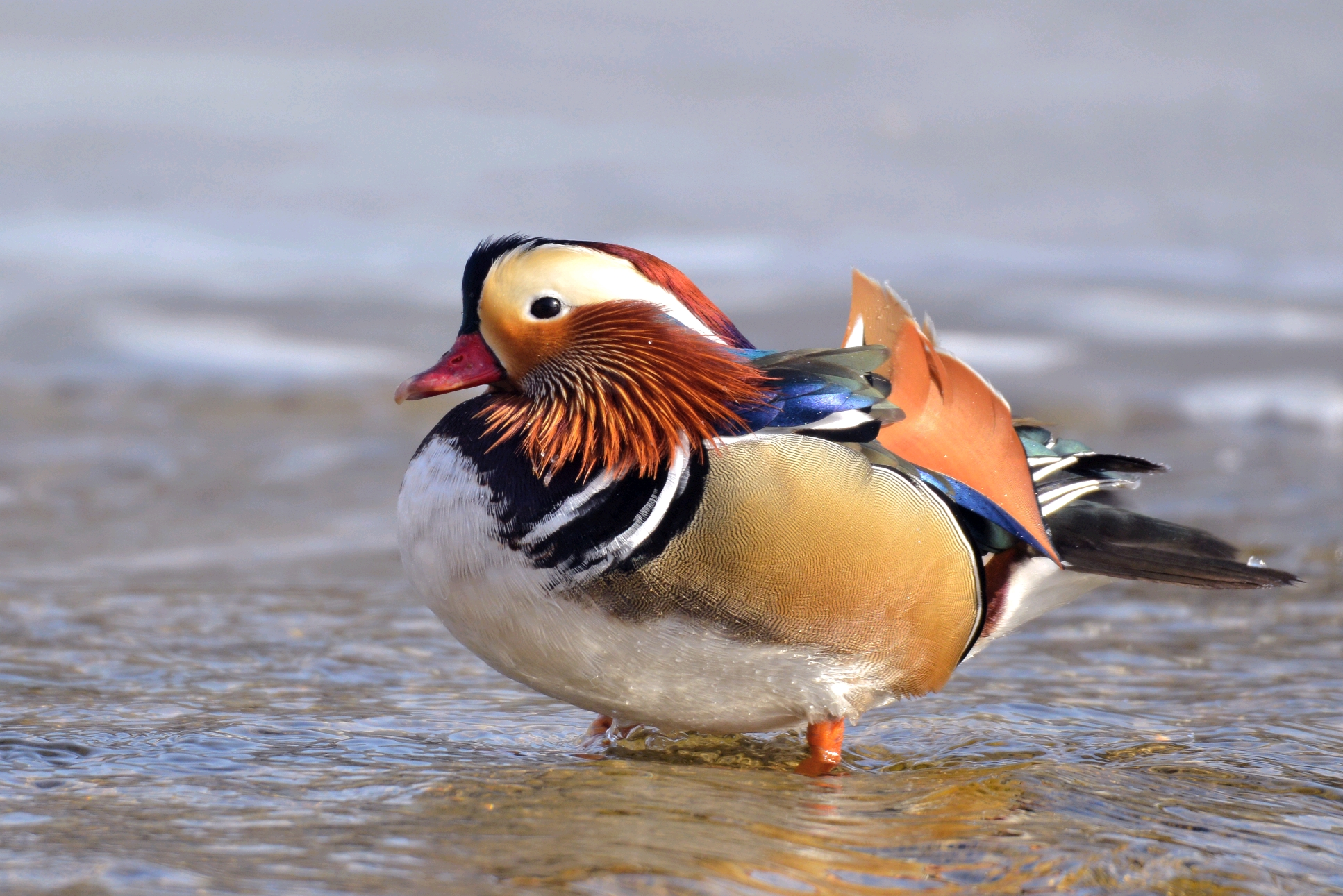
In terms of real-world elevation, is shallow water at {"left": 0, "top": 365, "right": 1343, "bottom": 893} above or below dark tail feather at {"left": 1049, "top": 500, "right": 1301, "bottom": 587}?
below

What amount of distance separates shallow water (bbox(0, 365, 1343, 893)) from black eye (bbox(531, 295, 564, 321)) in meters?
0.83

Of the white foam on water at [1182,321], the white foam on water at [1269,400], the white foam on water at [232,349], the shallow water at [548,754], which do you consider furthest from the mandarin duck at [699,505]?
the white foam on water at [1182,321]

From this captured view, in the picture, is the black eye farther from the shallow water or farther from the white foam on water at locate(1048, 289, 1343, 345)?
the white foam on water at locate(1048, 289, 1343, 345)

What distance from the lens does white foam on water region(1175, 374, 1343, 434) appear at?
24.5 feet

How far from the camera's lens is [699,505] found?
2.71 meters

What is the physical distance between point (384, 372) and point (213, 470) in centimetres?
172

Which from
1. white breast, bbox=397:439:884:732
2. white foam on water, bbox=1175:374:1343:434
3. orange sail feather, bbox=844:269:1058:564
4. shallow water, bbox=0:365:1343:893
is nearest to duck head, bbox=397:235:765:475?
white breast, bbox=397:439:884:732

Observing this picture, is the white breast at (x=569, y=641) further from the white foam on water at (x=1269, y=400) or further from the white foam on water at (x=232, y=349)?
the white foam on water at (x=232, y=349)

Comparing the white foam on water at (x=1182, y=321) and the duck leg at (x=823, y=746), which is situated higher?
the white foam on water at (x=1182, y=321)

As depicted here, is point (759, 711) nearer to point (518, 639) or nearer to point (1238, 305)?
point (518, 639)

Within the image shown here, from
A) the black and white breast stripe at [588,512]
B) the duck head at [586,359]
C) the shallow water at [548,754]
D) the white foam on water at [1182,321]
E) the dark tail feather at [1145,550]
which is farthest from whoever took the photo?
the white foam on water at [1182,321]

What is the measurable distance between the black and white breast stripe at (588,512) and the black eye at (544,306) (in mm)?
255

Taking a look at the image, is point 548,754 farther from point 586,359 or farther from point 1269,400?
point 1269,400

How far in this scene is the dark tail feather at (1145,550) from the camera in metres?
3.12
